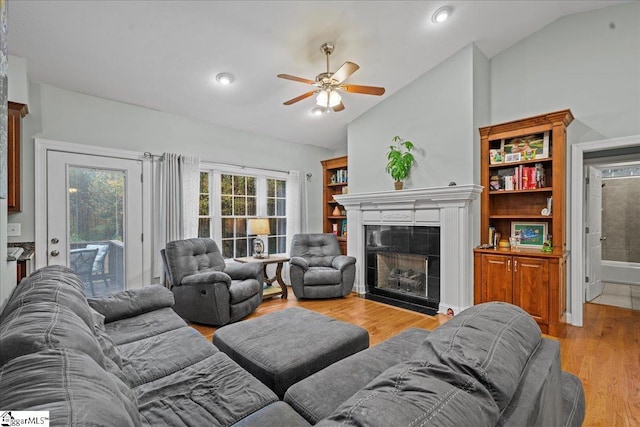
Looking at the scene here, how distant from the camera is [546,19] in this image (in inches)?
141

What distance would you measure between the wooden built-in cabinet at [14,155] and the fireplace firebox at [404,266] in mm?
4210

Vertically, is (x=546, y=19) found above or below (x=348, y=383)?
above

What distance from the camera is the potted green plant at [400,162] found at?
4207mm

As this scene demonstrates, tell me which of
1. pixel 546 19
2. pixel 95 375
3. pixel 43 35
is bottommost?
pixel 95 375

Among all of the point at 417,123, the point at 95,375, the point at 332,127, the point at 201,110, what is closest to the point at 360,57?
the point at 417,123

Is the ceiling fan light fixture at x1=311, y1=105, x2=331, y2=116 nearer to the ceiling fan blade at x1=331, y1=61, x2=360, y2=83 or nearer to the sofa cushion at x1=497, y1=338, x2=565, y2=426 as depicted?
the ceiling fan blade at x1=331, y1=61, x2=360, y2=83

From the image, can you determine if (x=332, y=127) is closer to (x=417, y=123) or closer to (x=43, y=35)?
(x=417, y=123)

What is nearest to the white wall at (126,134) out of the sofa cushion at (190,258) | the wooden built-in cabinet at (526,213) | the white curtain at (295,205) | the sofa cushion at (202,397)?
the white curtain at (295,205)

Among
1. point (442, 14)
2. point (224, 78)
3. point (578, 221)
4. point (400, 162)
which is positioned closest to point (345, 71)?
point (442, 14)

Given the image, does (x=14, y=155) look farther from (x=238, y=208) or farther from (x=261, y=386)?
(x=261, y=386)

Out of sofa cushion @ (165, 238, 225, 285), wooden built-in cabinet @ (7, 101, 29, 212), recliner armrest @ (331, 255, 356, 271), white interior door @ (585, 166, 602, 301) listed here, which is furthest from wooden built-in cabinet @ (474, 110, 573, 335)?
wooden built-in cabinet @ (7, 101, 29, 212)

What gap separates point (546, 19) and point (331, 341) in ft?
14.6

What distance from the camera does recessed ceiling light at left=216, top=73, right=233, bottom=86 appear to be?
11.3ft

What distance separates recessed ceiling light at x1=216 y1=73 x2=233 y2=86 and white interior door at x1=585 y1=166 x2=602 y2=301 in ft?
15.2
